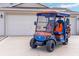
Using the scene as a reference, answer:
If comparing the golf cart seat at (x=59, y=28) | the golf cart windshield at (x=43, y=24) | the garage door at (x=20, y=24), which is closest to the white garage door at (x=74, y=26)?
the garage door at (x=20, y=24)

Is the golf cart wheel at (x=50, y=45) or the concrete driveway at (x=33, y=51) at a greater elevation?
the golf cart wheel at (x=50, y=45)

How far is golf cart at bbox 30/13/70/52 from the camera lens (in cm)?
830

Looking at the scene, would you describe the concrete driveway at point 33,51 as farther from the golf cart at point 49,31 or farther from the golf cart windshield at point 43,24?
the golf cart windshield at point 43,24

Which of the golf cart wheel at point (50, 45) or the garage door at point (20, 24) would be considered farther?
the garage door at point (20, 24)

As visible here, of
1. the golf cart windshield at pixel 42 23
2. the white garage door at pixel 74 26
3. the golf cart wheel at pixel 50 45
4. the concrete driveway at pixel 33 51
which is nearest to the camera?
the concrete driveway at pixel 33 51

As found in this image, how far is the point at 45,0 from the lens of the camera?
3906 mm

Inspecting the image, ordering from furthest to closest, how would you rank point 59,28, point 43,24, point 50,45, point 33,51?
point 59,28 < point 43,24 < point 33,51 < point 50,45

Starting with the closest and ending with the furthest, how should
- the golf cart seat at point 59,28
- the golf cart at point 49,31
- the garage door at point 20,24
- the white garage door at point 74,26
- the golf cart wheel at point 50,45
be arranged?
the golf cart wheel at point 50,45
the golf cart at point 49,31
the golf cart seat at point 59,28
the garage door at point 20,24
the white garage door at point 74,26

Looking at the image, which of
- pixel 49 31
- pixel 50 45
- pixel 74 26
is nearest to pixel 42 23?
pixel 49 31

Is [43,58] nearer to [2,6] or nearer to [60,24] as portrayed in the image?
[60,24]

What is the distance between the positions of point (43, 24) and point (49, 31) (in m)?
0.65

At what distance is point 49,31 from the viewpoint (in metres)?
8.61

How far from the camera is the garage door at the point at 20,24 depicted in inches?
583

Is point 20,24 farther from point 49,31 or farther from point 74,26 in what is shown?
point 49,31
